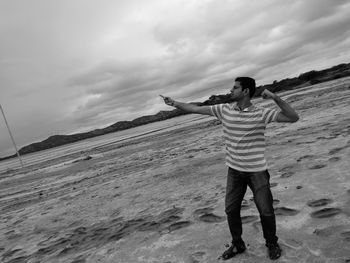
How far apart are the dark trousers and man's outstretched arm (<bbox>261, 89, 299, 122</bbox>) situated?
0.79m

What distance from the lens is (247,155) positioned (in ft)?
15.3

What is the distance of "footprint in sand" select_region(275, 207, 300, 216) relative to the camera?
19.8 feet

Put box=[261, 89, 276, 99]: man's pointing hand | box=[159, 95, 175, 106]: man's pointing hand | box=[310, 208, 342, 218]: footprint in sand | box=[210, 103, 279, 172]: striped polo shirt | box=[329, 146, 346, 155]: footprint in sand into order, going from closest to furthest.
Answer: box=[261, 89, 276, 99]: man's pointing hand → box=[210, 103, 279, 172]: striped polo shirt → box=[159, 95, 175, 106]: man's pointing hand → box=[310, 208, 342, 218]: footprint in sand → box=[329, 146, 346, 155]: footprint in sand

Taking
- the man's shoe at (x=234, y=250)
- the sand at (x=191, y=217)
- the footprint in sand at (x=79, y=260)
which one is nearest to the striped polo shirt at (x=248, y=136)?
the man's shoe at (x=234, y=250)

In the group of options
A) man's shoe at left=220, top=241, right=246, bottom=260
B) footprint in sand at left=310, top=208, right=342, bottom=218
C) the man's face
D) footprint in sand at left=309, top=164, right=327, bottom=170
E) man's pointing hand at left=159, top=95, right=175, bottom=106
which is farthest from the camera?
footprint in sand at left=309, top=164, right=327, bottom=170

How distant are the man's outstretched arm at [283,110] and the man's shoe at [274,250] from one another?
5.69ft

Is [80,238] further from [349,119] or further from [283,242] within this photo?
[349,119]

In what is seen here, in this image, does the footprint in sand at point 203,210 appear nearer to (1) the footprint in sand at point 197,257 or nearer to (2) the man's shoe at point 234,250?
(1) the footprint in sand at point 197,257

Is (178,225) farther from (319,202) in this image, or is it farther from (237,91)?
(237,91)

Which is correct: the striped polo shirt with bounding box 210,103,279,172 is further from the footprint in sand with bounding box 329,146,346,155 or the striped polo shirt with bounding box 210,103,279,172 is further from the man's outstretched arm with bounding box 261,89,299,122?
the footprint in sand with bounding box 329,146,346,155

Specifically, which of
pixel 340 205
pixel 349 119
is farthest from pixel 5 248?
pixel 349 119

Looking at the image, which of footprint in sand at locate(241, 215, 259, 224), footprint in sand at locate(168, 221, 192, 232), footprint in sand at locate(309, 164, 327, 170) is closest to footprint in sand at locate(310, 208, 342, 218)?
footprint in sand at locate(241, 215, 259, 224)

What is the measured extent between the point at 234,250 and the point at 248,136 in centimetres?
170

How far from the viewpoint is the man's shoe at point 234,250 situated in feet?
16.2
